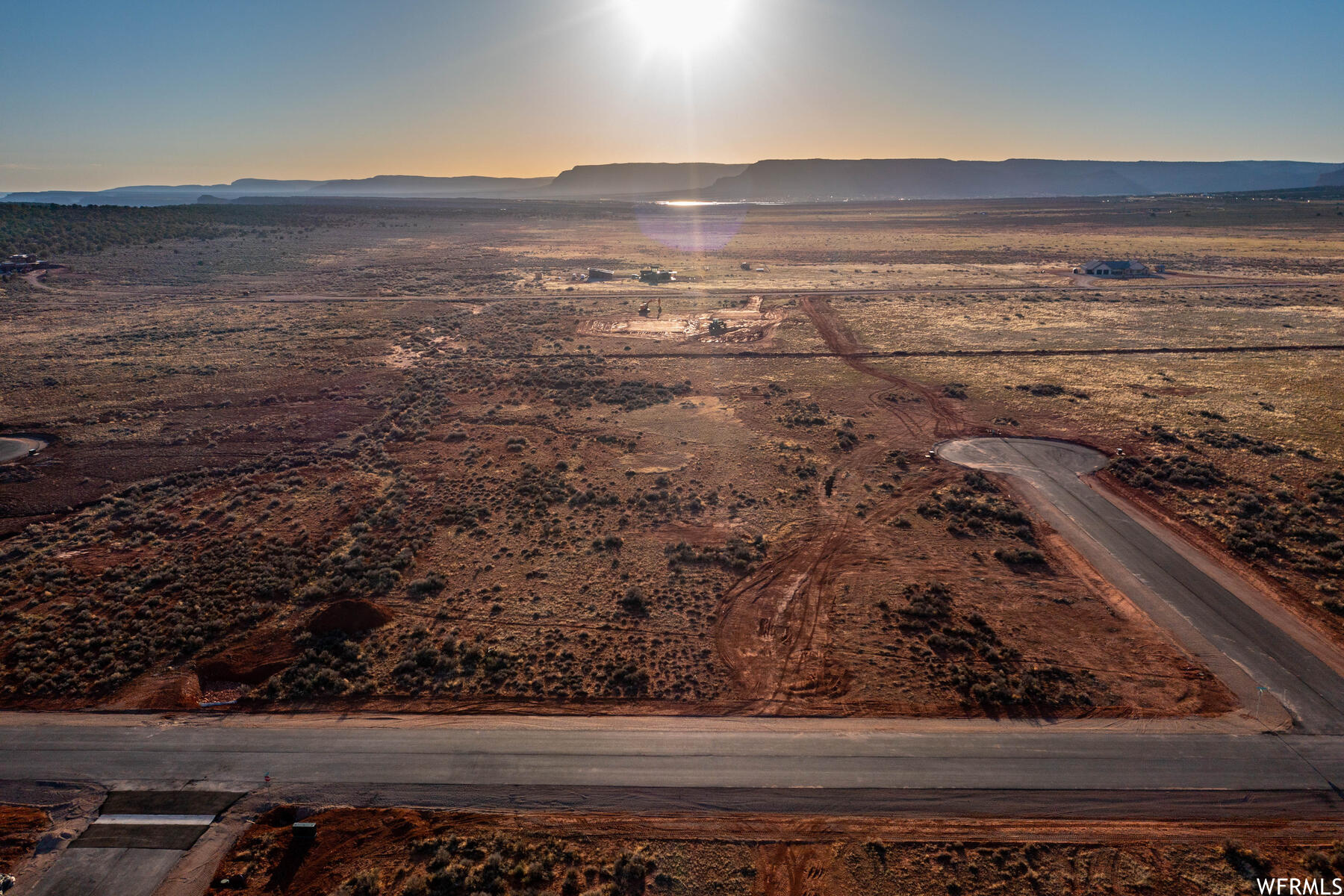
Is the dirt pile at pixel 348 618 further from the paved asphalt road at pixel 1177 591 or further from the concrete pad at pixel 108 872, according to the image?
the paved asphalt road at pixel 1177 591

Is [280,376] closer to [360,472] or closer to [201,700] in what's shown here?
A: [360,472]

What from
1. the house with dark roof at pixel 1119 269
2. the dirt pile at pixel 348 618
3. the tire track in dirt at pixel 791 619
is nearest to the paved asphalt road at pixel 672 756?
the tire track in dirt at pixel 791 619

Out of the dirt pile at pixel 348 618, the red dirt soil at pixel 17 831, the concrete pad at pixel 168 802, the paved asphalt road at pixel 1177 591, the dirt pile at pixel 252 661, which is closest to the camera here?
the red dirt soil at pixel 17 831

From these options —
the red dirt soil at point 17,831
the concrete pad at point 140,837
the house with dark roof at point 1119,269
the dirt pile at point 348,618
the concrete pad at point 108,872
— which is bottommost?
the concrete pad at point 108,872

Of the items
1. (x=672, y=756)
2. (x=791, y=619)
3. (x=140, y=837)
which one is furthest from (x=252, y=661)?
(x=791, y=619)

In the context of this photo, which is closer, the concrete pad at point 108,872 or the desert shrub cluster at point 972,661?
the concrete pad at point 108,872

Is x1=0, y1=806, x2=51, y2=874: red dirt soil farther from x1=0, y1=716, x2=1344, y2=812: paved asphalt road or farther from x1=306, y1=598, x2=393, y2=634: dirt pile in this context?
x1=306, y1=598, x2=393, y2=634: dirt pile

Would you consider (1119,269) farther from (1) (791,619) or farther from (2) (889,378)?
(1) (791,619)

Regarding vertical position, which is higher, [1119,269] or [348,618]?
[1119,269]

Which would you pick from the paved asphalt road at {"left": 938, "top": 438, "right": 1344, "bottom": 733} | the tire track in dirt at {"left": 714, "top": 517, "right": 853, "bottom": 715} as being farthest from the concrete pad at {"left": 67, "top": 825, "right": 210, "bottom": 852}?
the paved asphalt road at {"left": 938, "top": 438, "right": 1344, "bottom": 733}
